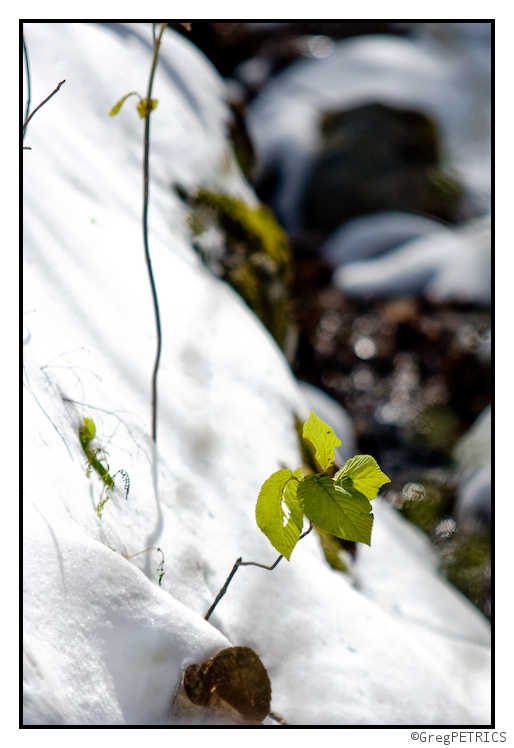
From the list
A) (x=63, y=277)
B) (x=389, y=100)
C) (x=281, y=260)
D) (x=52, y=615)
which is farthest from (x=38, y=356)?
(x=389, y=100)

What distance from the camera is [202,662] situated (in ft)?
2.91

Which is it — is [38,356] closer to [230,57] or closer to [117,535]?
[117,535]

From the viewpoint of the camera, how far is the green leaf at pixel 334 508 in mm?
833

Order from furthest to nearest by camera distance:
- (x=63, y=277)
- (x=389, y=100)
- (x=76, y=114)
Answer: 1. (x=389, y=100)
2. (x=76, y=114)
3. (x=63, y=277)

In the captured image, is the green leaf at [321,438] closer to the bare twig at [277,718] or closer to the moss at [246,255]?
the bare twig at [277,718]

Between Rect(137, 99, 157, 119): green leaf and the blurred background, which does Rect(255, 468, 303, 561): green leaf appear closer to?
Rect(137, 99, 157, 119): green leaf

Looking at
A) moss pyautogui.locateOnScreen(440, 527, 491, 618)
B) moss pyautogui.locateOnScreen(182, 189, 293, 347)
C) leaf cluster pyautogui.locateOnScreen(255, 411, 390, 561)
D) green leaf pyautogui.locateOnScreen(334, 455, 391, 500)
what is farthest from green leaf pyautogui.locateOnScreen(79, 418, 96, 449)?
moss pyautogui.locateOnScreen(440, 527, 491, 618)

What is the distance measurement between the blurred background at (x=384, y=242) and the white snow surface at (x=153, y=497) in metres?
0.54

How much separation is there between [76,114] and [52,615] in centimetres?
171

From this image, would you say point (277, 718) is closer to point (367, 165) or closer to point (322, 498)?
point (322, 498)

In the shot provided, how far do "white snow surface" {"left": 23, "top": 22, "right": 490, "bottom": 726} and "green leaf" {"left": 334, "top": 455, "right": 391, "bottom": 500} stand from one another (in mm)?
384

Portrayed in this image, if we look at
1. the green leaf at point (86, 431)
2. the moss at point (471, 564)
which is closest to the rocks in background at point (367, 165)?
the moss at point (471, 564)
